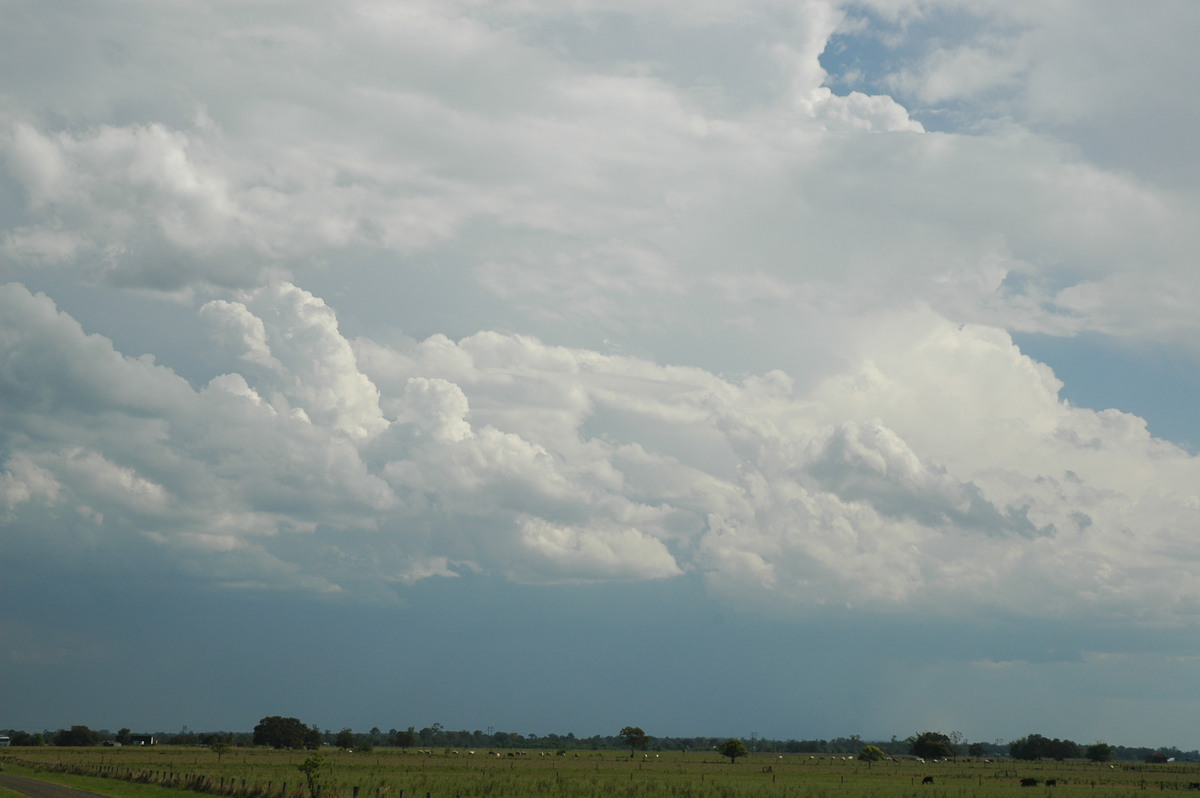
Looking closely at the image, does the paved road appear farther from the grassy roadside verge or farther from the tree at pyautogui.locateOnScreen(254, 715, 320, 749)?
the tree at pyautogui.locateOnScreen(254, 715, 320, 749)

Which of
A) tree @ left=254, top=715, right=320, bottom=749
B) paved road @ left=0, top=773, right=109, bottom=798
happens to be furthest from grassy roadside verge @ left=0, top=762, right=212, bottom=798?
tree @ left=254, top=715, right=320, bottom=749

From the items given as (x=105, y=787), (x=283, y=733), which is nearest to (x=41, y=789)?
(x=105, y=787)

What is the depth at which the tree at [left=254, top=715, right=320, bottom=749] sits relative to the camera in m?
176

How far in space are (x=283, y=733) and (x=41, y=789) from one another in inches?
4617

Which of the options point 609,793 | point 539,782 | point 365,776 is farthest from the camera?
point 365,776

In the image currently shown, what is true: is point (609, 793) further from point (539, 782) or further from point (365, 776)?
point (365, 776)

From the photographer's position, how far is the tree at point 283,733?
176m

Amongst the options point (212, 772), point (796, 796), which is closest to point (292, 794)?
point (796, 796)

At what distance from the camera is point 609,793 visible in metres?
66.4

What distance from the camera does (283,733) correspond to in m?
177

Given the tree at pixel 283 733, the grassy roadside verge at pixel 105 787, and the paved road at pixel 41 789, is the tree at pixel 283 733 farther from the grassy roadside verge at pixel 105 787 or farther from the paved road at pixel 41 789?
the paved road at pixel 41 789

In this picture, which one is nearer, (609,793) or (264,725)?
(609,793)

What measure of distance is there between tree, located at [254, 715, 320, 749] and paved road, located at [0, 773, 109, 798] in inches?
4087

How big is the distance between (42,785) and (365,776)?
26.0 meters
